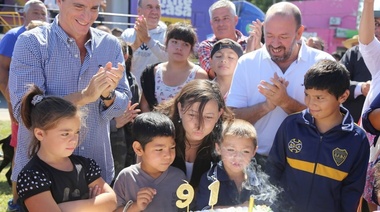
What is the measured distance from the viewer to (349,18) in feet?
76.3

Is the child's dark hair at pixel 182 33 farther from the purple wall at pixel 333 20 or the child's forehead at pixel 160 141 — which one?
the purple wall at pixel 333 20

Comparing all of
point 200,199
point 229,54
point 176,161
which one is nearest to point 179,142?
point 176,161

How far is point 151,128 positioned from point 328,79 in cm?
108

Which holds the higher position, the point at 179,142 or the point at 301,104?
the point at 301,104

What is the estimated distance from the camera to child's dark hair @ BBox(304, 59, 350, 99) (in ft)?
8.53

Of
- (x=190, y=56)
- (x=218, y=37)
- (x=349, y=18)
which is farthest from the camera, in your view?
(x=349, y=18)

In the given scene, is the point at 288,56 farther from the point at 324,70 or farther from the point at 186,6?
the point at 186,6

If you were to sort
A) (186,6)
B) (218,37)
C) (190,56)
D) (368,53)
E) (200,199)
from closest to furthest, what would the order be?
(200,199)
(368,53)
(190,56)
(218,37)
(186,6)

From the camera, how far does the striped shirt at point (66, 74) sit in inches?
93.0

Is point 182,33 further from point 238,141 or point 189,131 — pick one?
point 238,141

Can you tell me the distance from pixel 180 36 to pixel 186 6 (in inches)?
343

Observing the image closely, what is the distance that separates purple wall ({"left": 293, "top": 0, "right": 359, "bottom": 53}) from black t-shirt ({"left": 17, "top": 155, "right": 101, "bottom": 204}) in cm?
2039

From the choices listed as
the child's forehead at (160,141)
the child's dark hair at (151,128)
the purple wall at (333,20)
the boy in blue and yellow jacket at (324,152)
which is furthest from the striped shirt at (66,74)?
the purple wall at (333,20)

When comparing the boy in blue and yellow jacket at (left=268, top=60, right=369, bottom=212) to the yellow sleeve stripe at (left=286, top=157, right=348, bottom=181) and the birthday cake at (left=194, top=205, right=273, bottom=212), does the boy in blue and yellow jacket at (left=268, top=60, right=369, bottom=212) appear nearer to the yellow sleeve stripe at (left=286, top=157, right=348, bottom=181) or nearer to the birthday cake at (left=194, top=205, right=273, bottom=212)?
the yellow sleeve stripe at (left=286, top=157, right=348, bottom=181)
